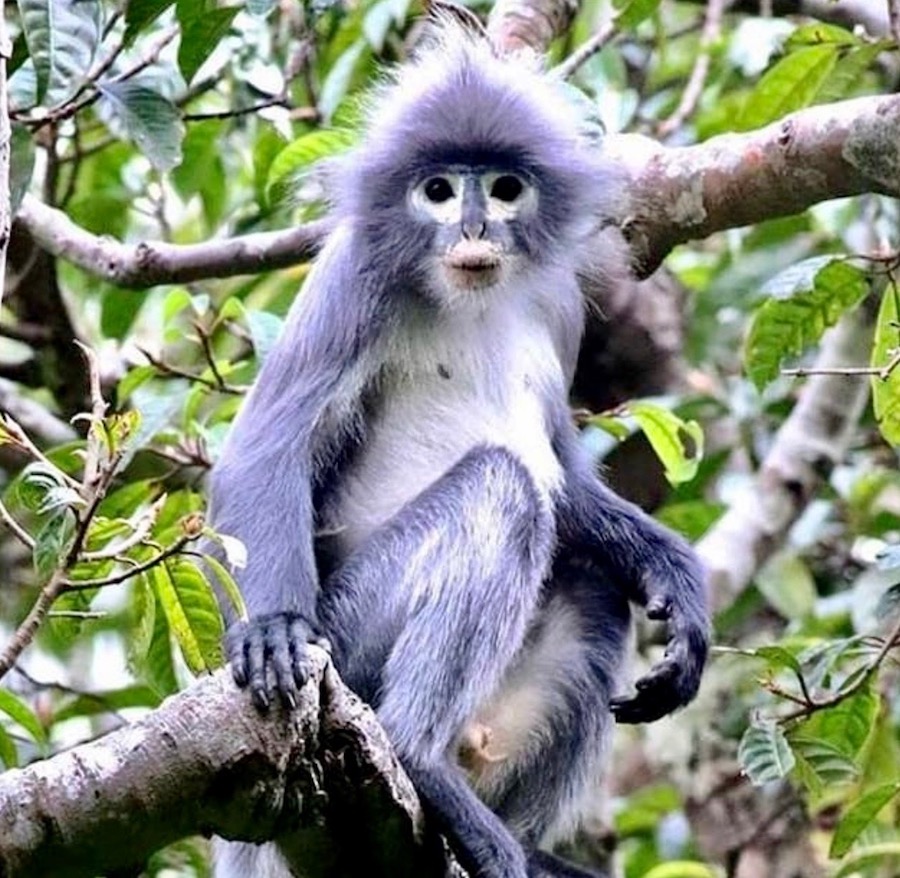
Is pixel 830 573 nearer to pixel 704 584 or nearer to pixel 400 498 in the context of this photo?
pixel 704 584

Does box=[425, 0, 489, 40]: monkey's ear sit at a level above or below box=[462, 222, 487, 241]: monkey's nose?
above

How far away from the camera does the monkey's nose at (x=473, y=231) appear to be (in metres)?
4.12

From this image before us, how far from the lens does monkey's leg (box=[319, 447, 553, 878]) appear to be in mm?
3492

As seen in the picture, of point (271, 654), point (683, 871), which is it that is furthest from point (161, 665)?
point (683, 871)

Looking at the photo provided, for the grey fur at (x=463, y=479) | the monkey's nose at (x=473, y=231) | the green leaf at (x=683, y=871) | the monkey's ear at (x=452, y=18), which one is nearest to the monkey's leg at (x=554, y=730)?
the grey fur at (x=463, y=479)

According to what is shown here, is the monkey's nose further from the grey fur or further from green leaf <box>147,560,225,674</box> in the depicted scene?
green leaf <box>147,560,225,674</box>

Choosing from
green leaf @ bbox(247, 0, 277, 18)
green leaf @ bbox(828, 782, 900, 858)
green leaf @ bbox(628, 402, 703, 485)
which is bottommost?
green leaf @ bbox(828, 782, 900, 858)

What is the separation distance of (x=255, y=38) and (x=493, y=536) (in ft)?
6.15

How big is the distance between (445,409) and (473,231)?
0.39 metres

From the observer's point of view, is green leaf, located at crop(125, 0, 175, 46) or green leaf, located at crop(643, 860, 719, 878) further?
green leaf, located at crop(643, 860, 719, 878)

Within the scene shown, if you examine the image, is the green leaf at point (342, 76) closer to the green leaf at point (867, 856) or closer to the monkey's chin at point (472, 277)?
the monkey's chin at point (472, 277)

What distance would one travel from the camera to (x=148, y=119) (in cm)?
429

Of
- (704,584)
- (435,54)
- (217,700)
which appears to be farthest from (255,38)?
(217,700)

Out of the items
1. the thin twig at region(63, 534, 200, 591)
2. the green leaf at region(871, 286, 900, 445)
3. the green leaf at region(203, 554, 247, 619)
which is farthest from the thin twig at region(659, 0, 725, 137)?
the thin twig at region(63, 534, 200, 591)
